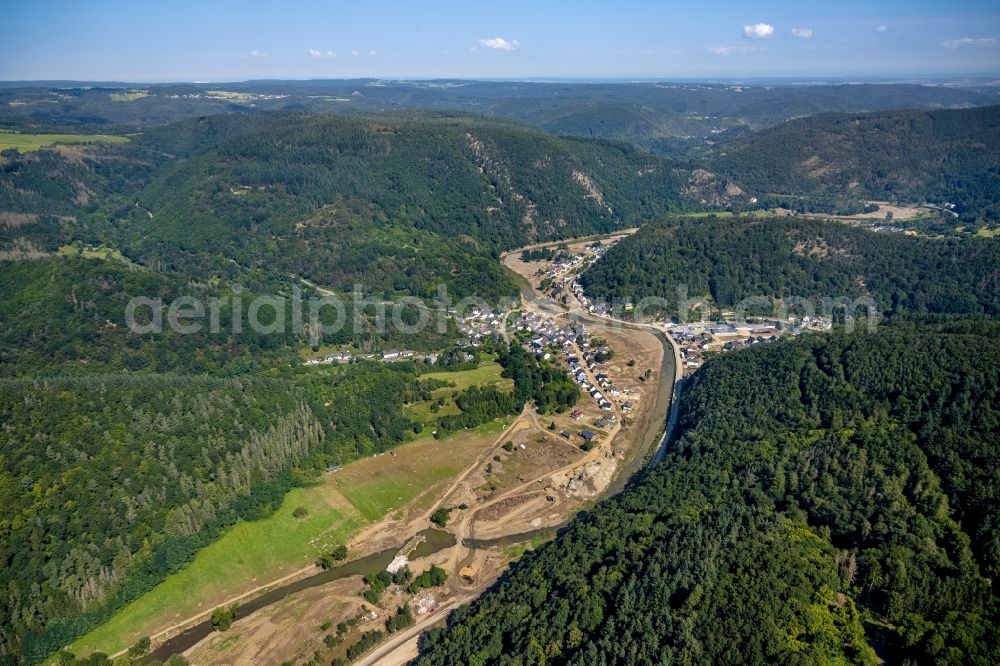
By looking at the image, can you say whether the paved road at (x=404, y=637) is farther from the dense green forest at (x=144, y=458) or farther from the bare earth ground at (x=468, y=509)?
the dense green forest at (x=144, y=458)

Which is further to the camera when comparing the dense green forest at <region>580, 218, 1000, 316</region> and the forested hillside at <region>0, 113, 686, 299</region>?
the forested hillside at <region>0, 113, 686, 299</region>

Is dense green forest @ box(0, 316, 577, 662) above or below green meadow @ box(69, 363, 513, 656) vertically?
above

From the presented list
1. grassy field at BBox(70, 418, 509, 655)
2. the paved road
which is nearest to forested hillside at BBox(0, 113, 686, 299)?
grassy field at BBox(70, 418, 509, 655)

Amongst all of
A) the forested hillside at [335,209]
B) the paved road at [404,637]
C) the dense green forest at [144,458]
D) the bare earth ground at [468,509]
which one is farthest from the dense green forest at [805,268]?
the paved road at [404,637]

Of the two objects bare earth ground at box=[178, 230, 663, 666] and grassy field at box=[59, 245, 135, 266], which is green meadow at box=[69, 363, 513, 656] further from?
grassy field at box=[59, 245, 135, 266]

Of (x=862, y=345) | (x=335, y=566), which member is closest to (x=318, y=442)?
(x=335, y=566)

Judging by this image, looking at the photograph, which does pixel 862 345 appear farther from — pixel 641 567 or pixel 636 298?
pixel 636 298
